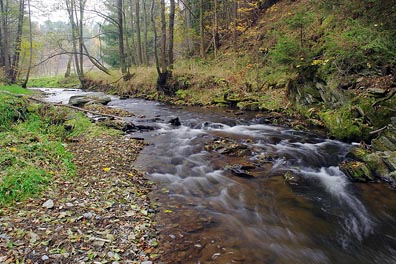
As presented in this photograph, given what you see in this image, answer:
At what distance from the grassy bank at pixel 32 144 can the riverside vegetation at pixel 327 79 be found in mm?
6389

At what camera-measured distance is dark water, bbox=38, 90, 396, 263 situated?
3.95m

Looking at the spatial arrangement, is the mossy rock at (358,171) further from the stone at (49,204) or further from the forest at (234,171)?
the stone at (49,204)

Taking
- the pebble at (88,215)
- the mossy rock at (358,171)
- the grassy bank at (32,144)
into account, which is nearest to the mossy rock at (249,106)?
the mossy rock at (358,171)

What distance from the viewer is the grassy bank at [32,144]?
439 centimetres

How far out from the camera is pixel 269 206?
17.0ft

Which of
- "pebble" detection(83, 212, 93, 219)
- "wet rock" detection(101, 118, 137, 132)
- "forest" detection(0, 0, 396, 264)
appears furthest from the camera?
"wet rock" detection(101, 118, 137, 132)

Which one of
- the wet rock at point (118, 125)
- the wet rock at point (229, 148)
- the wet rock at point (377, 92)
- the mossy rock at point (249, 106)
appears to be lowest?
the wet rock at point (229, 148)

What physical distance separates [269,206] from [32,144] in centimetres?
506

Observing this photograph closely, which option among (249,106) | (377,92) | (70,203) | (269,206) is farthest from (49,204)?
(249,106)

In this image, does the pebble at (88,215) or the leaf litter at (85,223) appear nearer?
the leaf litter at (85,223)

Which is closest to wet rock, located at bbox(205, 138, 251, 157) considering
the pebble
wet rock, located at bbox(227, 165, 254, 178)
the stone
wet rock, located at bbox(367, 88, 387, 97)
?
wet rock, located at bbox(227, 165, 254, 178)

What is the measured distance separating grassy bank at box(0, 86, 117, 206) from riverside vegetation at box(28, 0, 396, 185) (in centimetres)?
639

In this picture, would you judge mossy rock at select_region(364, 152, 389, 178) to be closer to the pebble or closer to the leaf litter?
the leaf litter

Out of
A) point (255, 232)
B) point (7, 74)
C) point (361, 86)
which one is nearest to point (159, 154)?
point (255, 232)
